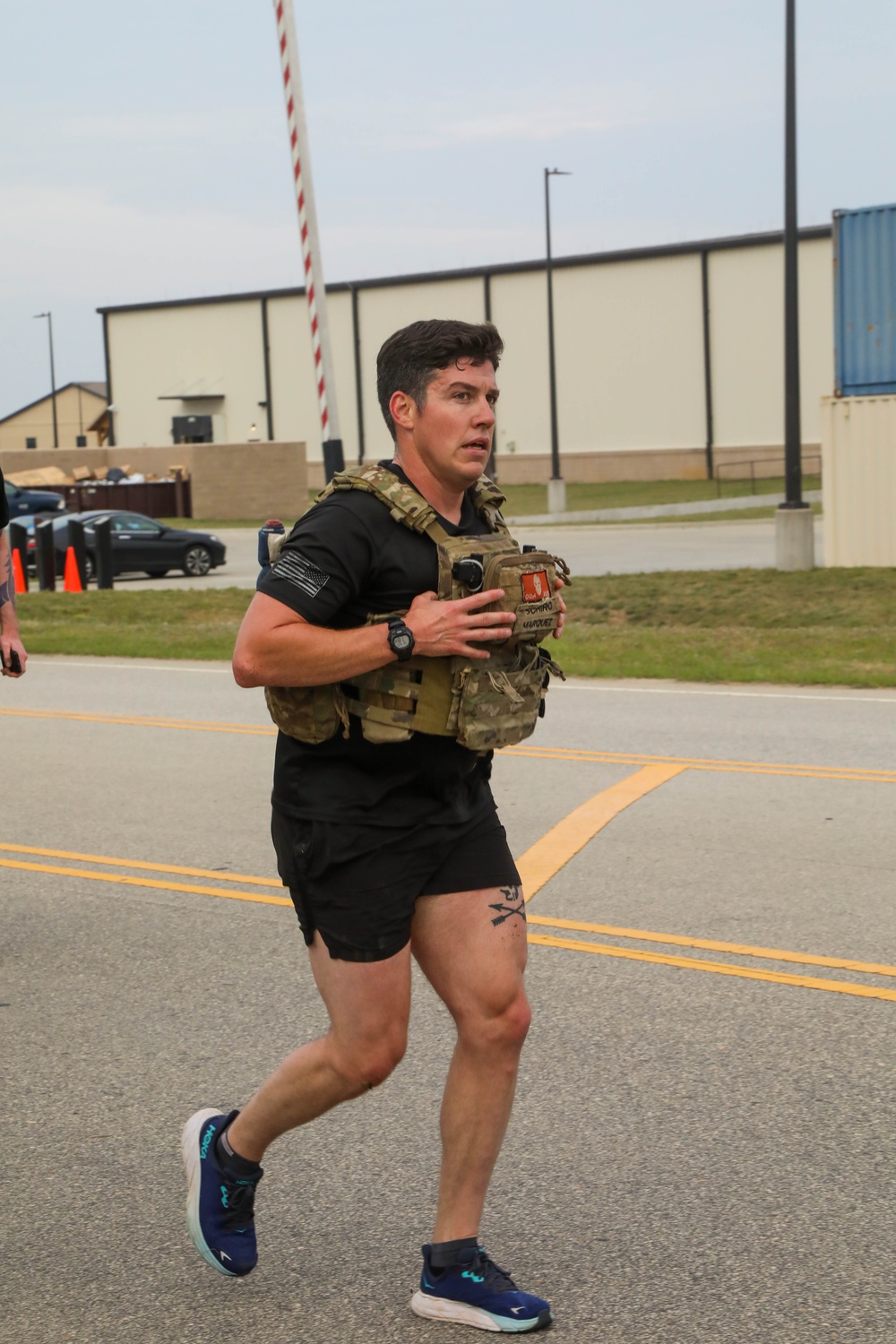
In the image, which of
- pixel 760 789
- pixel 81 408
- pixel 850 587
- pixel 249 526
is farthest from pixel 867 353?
pixel 81 408

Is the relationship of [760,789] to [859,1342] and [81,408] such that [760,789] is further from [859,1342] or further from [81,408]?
[81,408]

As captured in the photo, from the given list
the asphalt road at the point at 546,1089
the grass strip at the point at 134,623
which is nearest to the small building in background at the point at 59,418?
the grass strip at the point at 134,623

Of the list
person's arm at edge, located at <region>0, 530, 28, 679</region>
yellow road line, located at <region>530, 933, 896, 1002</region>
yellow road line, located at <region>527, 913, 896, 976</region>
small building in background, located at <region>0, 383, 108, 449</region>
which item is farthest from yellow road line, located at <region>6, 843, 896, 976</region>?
small building in background, located at <region>0, 383, 108, 449</region>

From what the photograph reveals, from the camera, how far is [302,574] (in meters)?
3.28

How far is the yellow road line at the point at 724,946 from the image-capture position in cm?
573

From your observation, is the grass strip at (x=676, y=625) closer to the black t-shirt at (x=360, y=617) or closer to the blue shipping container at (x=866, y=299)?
the blue shipping container at (x=866, y=299)

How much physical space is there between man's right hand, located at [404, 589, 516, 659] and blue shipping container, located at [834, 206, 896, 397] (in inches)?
790

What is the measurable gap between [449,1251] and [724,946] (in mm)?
2808

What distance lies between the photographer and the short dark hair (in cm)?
337

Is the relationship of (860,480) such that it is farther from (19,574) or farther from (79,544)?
(19,574)

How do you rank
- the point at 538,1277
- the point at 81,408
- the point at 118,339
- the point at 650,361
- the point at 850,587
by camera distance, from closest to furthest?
the point at 538,1277 → the point at 850,587 → the point at 650,361 → the point at 118,339 → the point at 81,408

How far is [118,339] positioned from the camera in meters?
79.4

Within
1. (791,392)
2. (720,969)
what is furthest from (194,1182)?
(791,392)

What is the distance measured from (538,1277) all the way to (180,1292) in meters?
0.78
